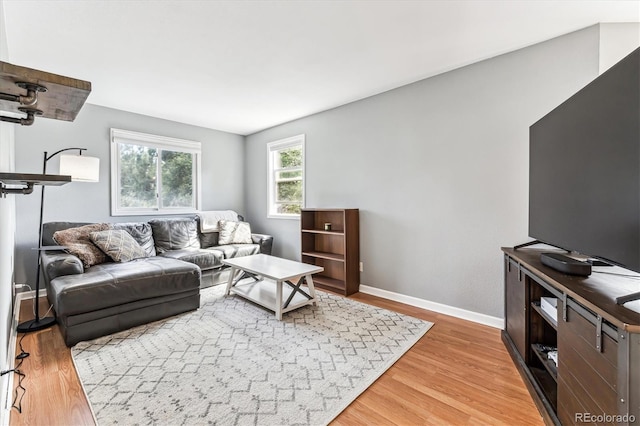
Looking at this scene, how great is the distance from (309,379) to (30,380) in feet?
5.85

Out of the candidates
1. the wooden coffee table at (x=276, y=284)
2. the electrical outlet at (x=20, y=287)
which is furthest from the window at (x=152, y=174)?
the wooden coffee table at (x=276, y=284)

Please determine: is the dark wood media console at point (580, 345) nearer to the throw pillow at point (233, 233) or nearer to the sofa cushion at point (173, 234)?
the throw pillow at point (233, 233)

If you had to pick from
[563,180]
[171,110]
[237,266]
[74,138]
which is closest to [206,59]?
[171,110]

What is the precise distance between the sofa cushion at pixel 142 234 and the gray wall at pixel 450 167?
245 cm

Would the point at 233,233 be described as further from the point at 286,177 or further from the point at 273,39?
the point at 273,39

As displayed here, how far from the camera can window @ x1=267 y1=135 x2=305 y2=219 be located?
4.47 metres

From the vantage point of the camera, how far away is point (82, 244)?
2.92 metres

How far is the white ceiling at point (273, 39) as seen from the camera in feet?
6.21

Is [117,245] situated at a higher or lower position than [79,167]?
lower

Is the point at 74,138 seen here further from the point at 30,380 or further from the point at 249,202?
the point at 30,380

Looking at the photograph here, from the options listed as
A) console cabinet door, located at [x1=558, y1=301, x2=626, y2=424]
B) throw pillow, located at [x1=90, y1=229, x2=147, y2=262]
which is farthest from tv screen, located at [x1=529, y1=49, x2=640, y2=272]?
throw pillow, located at [x1=90, y1=229, x2=147, y2=262]

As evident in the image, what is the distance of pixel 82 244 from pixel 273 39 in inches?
111

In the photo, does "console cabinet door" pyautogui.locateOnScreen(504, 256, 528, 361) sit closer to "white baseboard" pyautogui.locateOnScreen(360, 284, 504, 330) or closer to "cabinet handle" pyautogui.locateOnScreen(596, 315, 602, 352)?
"white baseboard" pyautogui.locateOnScreen(360, 284, 504, 330)
